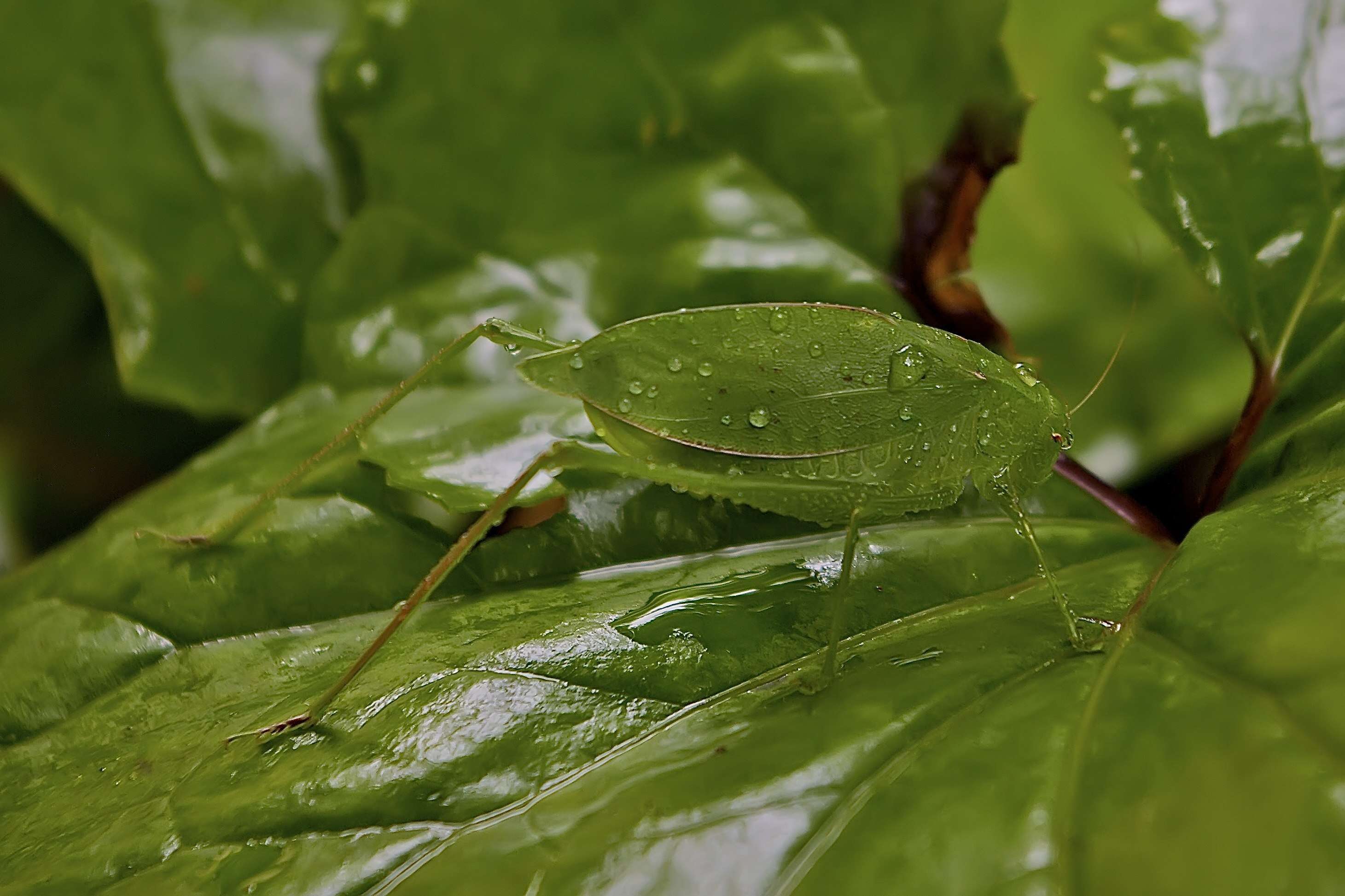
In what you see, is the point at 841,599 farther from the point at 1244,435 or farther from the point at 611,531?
→ the point at 1244,435

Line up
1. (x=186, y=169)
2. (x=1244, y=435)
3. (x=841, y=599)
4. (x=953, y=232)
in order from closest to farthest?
(x=841, y=599), (x=1244, y=435), (x=953, y=232), (x=186, y=169)

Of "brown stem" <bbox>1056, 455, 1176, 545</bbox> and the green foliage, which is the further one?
"brown stem" <bbox>1056, 455, 1176, 545</bbox>

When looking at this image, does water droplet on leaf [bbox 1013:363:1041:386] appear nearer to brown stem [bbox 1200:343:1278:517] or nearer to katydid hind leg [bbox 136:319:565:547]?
brown stem [bbox 1200:343:1278:517]

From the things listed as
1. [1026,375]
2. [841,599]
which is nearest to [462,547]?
[841,599]

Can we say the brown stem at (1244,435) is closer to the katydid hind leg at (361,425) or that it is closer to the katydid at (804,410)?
the katydid at (804,410)

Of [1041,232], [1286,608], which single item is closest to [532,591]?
[1286,608]

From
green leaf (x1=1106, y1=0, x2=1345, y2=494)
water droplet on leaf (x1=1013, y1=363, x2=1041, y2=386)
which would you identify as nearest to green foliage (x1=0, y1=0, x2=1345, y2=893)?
green leaf (x1=1106, y1=0, x2=1345, y2=494)
